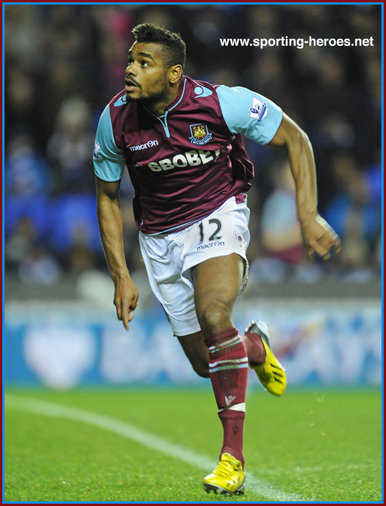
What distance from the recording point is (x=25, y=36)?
48.3 ft

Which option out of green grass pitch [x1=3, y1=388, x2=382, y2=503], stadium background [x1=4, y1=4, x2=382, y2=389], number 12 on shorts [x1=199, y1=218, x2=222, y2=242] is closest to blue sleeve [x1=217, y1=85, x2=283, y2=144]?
number 12 on shorts [x1=199, y1=218, x2=222, y2=242]

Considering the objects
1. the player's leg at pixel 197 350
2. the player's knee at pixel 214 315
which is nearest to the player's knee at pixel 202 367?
the player's leg at pixel 197 350

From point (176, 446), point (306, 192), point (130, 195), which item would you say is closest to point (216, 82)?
point (130, 195)

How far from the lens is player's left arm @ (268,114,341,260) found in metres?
4.59

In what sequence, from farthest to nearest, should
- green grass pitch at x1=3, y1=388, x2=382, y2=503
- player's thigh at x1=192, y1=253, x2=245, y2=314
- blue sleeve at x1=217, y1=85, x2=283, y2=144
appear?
blue sleeve at x1=217, y1=85, x2=283, y2=144 < player's thigh at x1=192, y1=253, x2=245, y2=314 < green grass pitch at x1=3, y1=388, x2=382, y2=503

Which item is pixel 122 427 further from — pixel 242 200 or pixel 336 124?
pixel 336 124

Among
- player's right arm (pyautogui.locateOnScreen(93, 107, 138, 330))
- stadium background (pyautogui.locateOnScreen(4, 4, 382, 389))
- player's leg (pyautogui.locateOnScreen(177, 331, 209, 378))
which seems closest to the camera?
A: player's right arm (pyautogui.locateOnScreen(93, 107, 138, 330))

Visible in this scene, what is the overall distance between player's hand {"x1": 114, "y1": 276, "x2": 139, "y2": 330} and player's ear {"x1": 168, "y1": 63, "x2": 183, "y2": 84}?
1161mm

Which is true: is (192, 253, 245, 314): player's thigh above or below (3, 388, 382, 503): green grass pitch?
above

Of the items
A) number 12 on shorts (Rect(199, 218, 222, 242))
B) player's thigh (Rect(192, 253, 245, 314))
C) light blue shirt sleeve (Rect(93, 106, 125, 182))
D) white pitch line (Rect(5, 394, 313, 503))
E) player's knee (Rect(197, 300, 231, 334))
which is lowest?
white pitch line (Rect(5, 394, 313, 503))

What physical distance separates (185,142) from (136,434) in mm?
3136

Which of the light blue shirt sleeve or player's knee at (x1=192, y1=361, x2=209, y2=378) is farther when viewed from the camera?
player's knee at (x1=192, y1=361, x2=209, y2=378)

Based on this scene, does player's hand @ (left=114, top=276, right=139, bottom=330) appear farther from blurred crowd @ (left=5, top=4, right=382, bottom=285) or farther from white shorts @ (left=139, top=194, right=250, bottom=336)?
blurred crowd @ (left=5, top=4, right=382, bottom=285)

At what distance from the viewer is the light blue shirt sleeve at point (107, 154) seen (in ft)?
17.0
